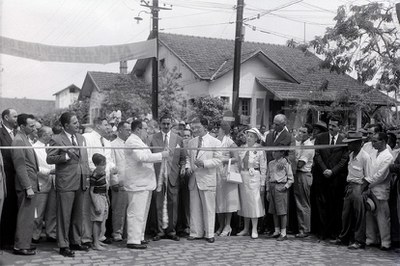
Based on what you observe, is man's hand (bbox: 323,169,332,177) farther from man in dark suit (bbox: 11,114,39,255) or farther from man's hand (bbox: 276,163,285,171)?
man in dark suit (bbox: 11,114,39,255)

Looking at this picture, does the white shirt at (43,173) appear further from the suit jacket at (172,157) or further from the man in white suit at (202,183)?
the man in white suit at (202,183)

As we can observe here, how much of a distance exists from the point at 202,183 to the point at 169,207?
0.68 meters

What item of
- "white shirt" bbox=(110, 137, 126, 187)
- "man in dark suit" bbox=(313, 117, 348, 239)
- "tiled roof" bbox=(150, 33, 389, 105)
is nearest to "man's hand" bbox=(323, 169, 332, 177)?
"man in dark suit" bbox=(313, 117, 348, 239)

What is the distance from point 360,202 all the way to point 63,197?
174 inches

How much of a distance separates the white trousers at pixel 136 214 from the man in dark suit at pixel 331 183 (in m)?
2.93

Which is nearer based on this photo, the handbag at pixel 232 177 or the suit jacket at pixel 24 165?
the suit jacket at pixel 24 165

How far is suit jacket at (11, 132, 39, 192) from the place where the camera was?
244 inches

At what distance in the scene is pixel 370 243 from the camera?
24.0 feet

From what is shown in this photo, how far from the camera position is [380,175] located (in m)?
6.97

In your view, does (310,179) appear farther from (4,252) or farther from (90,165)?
(4,252)

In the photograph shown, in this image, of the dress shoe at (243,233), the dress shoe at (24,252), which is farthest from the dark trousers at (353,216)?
the dress shoe at (24,252)

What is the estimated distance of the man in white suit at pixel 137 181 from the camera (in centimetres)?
690

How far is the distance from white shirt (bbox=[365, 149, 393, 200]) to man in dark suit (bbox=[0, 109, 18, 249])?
5227 millimetres

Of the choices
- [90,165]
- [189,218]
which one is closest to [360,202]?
[189,218]
